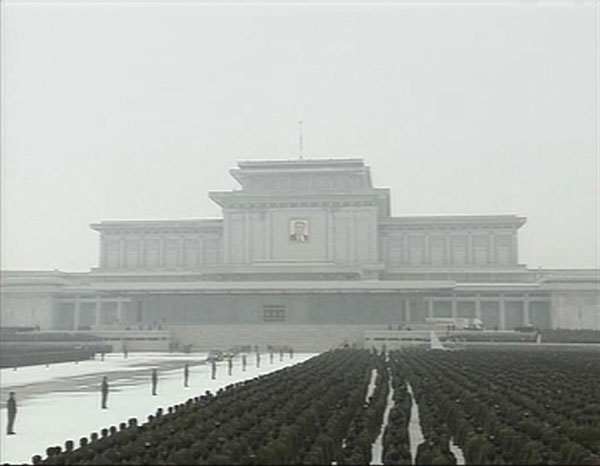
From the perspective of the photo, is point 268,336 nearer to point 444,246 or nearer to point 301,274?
point 301,274

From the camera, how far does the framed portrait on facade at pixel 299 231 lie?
261 ft

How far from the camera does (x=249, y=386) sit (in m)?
23.1

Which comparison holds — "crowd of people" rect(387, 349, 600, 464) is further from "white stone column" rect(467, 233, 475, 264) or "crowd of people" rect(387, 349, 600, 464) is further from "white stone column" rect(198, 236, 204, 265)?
"white stone column" rect(198, 236, 204, 265)

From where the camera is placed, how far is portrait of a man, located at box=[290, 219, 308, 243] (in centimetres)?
7956

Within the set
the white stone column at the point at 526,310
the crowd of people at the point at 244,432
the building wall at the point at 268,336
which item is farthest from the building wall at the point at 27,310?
the crowd of people at the point at 244,432

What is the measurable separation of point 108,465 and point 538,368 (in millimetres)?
21862

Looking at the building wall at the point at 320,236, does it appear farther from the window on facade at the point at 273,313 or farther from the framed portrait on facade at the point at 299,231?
the window on facade at the point at 273,313

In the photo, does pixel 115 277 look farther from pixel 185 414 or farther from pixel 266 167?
pixel 185 414

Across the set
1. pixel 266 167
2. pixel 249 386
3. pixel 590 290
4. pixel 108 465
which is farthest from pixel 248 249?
pixel 108 465

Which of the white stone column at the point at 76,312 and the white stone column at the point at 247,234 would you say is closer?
the white stone column at the point at 76,312

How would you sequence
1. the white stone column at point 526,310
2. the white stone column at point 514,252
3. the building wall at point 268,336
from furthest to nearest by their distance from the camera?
1. the white stone column at point 514,252
2. the white stone column at point 526,310
3. the building wall at point 268,336

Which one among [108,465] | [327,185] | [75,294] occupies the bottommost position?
[108,465]

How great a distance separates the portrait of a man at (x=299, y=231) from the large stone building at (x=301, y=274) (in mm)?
106

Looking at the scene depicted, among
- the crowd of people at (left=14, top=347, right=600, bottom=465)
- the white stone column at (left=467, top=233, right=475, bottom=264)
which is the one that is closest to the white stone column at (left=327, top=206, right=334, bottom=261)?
the white stone column at (left=467, top=233, right=475, bottom=264)
